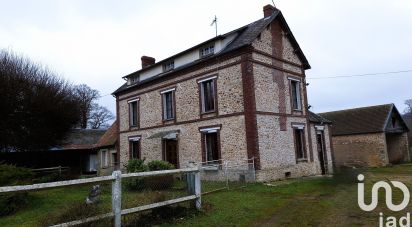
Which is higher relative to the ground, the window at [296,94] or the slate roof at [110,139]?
the window at [296,94]

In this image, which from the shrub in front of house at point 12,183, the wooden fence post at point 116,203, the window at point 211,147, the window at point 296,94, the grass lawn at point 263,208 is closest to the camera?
the wooden fence post at point 116,203

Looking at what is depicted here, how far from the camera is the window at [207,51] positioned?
18997mm

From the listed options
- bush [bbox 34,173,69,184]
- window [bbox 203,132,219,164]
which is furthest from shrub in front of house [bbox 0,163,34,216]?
window [bbox 203,132,219,164]

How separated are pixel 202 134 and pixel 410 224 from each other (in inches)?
491

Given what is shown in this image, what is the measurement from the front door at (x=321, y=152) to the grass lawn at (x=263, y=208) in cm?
800

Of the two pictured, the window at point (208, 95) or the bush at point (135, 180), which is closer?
the bush at point (135, 180)

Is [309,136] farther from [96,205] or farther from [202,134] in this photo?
[96,205]

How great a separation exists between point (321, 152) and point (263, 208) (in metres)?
13.6

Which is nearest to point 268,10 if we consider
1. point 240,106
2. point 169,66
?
point 240,106

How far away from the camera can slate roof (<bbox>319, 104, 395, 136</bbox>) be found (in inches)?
1083

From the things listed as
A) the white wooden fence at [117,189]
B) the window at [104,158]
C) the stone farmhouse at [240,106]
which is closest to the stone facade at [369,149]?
the stone farmhouse at [240,106]

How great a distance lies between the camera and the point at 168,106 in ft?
70.1

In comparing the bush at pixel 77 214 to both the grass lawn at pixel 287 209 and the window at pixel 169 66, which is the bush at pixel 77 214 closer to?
the grass lawn at pixel 287 209

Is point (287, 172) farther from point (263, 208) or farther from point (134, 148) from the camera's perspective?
point (134, 148)
